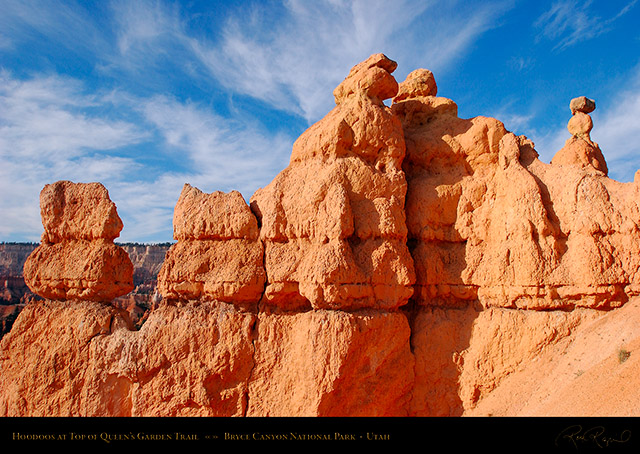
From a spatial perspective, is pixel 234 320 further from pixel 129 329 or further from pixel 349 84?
pixel 349 84

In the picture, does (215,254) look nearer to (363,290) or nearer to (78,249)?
(363,290)

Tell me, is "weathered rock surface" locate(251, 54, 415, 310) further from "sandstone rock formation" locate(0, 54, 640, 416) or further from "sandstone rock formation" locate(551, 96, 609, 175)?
"sandstone rock formation" locate(551, 96, 609, 175)

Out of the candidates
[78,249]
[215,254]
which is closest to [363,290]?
[215,254]

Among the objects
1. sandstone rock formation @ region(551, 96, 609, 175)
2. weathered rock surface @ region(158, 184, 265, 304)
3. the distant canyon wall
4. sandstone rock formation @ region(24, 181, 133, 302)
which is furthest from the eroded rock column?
the distant canyon wall

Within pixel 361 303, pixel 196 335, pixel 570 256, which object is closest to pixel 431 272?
pixel 361 303

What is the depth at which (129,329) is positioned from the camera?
33.7 ft

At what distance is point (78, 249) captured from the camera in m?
10.7

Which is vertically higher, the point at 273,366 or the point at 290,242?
the point at 290,242

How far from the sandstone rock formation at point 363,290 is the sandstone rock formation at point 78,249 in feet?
0.15

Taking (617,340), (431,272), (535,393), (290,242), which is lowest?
(535,393)

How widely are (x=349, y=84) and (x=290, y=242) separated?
12.7ft

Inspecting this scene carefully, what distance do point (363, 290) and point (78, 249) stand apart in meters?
6.68

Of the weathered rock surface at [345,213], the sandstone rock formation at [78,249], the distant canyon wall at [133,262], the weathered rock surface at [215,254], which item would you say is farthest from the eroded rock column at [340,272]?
the distant canyon wall at [133,262]

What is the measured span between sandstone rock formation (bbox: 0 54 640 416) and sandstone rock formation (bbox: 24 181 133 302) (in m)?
0.05
